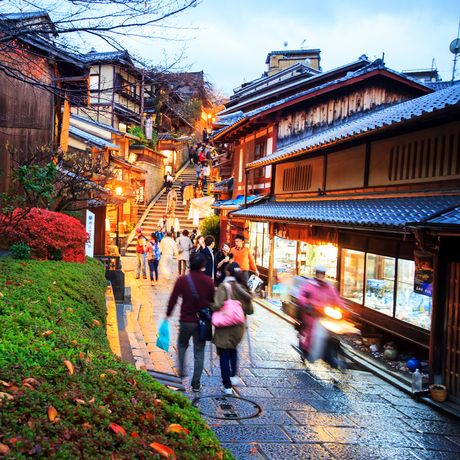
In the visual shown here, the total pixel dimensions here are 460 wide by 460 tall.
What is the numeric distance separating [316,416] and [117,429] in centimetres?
480

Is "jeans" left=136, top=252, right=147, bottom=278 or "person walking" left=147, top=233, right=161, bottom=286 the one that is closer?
"person walking" left=147, top=233, right=161, bottom=286

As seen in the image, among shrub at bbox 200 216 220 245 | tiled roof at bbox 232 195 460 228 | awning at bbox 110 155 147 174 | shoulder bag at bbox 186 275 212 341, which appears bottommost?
shoulder bag at bbox 186 275 212 341

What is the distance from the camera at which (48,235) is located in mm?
11414

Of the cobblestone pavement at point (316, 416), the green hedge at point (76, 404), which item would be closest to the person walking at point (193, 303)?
the cobblestone pavement at point (316, 416)

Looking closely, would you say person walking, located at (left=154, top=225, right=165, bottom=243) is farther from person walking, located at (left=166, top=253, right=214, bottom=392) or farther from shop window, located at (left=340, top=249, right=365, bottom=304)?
person walking, located at (left=166, top=253, right=214, bottom=392)

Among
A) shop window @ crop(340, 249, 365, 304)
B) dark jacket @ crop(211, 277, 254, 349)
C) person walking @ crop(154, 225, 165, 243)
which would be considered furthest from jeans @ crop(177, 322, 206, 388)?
person walking @ crop(154, 225, 165, 243)

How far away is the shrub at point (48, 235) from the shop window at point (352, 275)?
7.30 m

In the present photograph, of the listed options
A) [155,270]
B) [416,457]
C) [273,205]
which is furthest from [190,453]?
[155,270]

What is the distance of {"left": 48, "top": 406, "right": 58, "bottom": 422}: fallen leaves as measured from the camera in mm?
3125

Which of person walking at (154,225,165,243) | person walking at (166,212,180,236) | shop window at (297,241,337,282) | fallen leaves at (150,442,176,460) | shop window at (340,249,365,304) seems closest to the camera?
fallen leaves at (150,442,176,460)

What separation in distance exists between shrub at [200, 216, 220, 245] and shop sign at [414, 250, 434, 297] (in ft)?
74.3

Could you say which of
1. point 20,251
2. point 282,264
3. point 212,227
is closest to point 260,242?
point 282,264

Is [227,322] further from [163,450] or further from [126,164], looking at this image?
[126,164]

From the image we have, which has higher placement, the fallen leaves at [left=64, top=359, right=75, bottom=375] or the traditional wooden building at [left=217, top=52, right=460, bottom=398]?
the traditional wooden building at [left=217, top=52, right=460, bottom=398]
